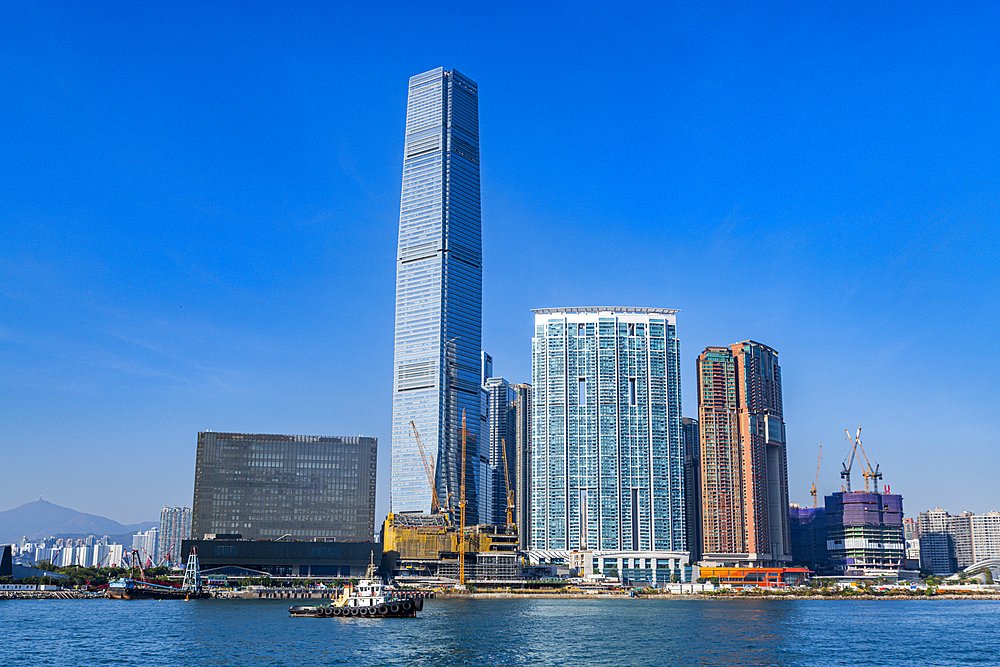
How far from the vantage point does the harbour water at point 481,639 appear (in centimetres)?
10469

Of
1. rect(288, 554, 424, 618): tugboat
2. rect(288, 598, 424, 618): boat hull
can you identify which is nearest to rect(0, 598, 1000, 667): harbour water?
rect(288, 598, 424, 618): boat hull

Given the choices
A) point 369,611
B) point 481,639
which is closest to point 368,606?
point 369,611

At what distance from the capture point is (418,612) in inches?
7136

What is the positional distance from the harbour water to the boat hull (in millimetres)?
2460

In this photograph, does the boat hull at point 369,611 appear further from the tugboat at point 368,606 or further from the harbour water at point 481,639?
the harbour water at point 481,639

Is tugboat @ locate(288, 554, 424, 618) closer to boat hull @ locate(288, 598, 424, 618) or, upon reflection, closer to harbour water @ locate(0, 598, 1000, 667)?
boat hull @ locate(288, 598, 424, 618)

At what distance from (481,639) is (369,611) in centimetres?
4114

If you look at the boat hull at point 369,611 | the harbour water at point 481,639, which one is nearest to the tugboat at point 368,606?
the boat hull at point 369,611

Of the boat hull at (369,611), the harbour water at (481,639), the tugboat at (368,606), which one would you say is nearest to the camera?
the harbour water at (481,639)

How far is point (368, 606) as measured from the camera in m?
161

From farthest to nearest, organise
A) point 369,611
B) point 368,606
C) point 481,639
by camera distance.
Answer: point 368,606 < point 369,611 < point 481,639

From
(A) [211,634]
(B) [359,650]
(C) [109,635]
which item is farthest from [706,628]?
(C) [109,635]

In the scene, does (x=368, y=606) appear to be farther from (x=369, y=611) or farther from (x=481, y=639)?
(x=481, y=639)

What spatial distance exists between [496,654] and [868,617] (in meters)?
119
